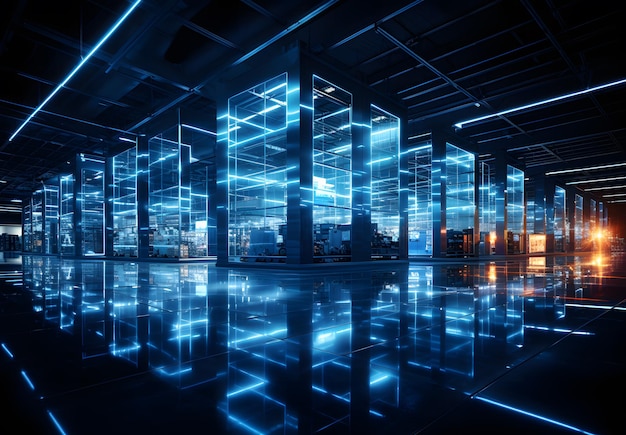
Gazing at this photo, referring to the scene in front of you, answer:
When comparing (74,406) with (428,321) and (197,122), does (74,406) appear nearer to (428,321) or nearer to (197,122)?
(428,321)

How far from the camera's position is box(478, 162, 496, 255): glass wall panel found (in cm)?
2670

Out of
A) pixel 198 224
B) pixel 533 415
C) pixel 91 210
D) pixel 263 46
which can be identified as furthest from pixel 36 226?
pixel 533 415

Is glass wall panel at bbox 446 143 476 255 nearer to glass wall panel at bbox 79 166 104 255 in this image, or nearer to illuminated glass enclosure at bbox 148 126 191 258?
illuminated glass enclosure at bbox 148 126 191 258

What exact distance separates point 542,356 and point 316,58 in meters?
11.7

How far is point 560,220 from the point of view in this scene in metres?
35.4

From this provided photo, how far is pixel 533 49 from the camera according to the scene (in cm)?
1242

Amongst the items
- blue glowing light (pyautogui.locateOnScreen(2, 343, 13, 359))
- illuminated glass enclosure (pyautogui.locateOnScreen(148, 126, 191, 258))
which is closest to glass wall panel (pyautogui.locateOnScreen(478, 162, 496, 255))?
illuminated glass enclosure (pyautogui.locateOnScreen(148, 126, 191, 258))

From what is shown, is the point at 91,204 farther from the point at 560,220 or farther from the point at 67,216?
the point at 560,220

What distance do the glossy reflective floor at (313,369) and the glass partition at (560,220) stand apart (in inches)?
1443

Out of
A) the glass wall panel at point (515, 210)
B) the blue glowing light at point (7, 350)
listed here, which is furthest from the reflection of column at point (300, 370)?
the glass wall panel at point (515, 210)

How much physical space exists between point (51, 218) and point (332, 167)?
35387mm

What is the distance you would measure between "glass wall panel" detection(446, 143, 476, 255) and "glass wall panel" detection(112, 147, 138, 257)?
20747mm

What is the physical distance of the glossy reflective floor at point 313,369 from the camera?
1668 mm

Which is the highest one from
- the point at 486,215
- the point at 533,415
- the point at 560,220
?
the point at 486,215
